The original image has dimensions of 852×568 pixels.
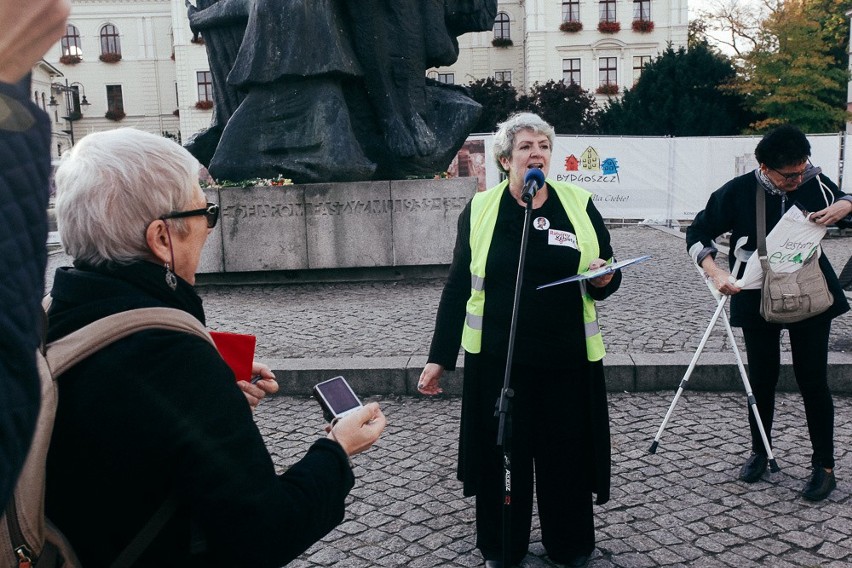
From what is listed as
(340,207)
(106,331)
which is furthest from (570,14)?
(106,331)

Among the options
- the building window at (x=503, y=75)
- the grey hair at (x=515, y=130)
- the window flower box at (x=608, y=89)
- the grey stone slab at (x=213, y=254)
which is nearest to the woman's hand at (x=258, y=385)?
the grey hair at (x=515, y=130)

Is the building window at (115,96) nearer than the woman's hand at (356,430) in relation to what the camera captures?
No

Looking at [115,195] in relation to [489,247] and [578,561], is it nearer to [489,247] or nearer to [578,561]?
[489,247]

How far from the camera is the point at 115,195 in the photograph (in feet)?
5.54

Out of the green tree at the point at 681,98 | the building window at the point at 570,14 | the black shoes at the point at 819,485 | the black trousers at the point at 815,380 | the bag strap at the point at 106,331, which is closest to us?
the bag strap at the point at 106,331

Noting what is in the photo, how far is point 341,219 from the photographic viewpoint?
33.0 ft

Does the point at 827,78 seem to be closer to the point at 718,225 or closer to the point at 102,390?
the point at 718,225

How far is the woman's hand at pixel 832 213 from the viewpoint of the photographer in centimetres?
425

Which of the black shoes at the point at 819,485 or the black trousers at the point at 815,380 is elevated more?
the black trousers at the point at 815,380

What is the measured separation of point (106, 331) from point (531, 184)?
6.22 feet

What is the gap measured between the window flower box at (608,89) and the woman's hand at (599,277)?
165 ft

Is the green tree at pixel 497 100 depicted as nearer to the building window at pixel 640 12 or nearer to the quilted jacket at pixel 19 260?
the building window at pixel 640 12

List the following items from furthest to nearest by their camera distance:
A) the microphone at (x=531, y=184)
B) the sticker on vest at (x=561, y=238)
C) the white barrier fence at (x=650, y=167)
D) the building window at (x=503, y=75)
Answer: the building window at (x=503, y=75) < the white barrier fence at (x=650, y=167) < the sticker on vest at (x=561, y=238) < the microphone at (x=531, y=184)

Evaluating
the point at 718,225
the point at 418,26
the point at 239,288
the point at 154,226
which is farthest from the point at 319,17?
the point at 154,226
